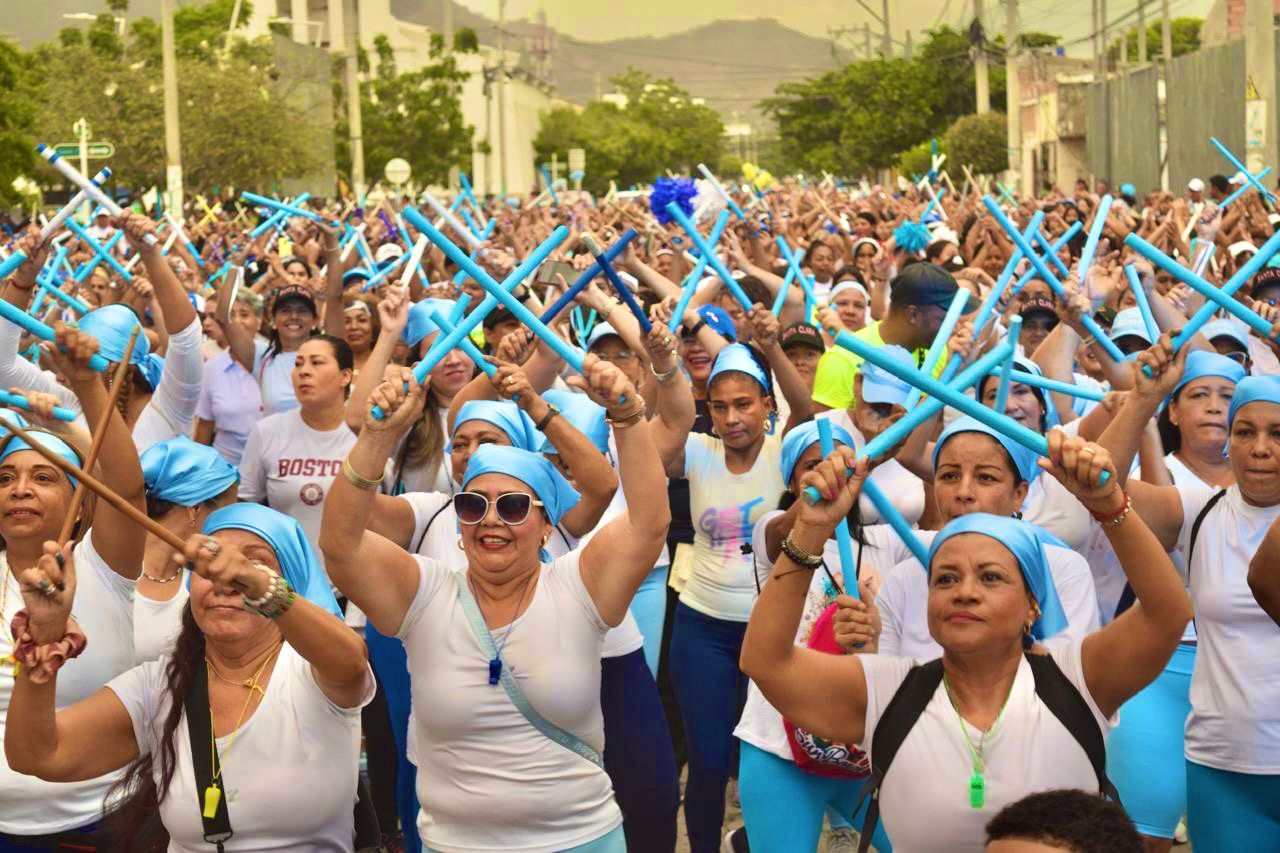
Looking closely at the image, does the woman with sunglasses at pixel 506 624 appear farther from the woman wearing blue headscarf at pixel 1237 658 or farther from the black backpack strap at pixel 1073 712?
the woman wearing blue headscarf at pixel 1237 658

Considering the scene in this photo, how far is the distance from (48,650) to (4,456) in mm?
1336

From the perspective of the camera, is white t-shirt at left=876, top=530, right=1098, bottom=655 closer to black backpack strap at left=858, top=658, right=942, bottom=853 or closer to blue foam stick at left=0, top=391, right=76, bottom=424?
black backpack strap at left=858, top=658, right=942, bottom=853

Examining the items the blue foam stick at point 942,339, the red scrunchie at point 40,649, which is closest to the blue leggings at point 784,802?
the blue foam stick at point 942,339

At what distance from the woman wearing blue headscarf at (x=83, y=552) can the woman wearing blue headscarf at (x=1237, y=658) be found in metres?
2.69

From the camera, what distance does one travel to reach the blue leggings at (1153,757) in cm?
560

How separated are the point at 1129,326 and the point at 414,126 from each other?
51795 mm

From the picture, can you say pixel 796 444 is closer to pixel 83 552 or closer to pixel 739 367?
pixel 739 367

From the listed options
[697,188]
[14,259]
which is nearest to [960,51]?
[697,188]

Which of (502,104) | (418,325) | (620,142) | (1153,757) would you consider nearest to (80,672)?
(1153,757)

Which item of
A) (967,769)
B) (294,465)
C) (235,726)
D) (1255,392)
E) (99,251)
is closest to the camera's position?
(967,769)

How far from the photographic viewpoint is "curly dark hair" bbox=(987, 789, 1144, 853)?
11.4 feet

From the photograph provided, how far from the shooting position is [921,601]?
200 inches

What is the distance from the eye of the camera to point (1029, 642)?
4.28m

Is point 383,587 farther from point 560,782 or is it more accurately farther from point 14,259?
point 14,259
